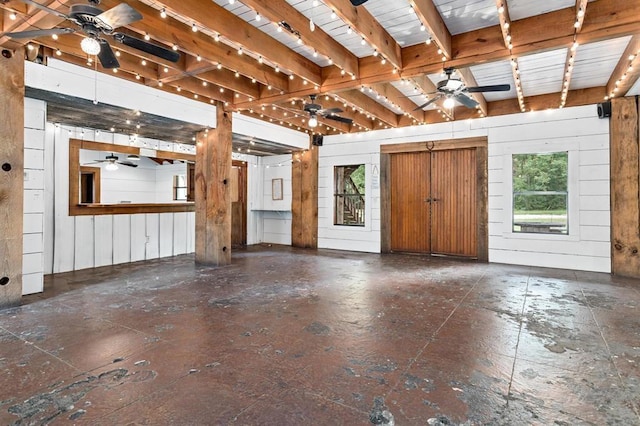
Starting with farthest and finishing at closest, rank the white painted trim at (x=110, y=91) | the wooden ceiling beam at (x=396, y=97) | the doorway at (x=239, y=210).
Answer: the doorway at (x=239, y=210), the wooden ceiling beam at (x=396, y=97), the white painted trim at (x=110, y=91)

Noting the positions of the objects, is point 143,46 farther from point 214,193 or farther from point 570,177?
point 570,177

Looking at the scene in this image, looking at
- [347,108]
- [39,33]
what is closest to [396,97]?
[347,108]

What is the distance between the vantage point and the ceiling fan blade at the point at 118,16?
2494 millimetres

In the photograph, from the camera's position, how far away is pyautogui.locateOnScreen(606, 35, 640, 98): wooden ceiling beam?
3879 millimetres

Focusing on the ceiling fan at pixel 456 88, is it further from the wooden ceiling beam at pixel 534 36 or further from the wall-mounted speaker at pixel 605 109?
the wall-mounted speaker at pixel 605 109

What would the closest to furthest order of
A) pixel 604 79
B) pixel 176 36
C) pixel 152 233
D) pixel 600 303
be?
pixel 176 36, pixel 600 303, pixel 604 79, pixel 152 233

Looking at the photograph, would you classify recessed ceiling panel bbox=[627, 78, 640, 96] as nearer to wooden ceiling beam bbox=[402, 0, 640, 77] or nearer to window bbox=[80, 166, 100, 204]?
wooden ceiling beam bbox=[402, 0, 640, 77]

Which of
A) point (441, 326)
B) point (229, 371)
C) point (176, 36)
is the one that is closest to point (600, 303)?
point (441, 326)

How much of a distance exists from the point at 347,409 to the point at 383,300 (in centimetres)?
228

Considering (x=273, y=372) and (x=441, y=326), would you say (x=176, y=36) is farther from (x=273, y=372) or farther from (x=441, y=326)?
(x=441, y=326)

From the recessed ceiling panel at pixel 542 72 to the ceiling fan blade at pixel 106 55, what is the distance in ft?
15.6

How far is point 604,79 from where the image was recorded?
213 inches

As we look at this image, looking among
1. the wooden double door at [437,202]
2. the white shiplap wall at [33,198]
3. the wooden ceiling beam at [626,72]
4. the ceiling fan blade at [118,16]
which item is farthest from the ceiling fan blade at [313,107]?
the wooden ceiling beam at [626,72]

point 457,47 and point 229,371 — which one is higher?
point 457,47
